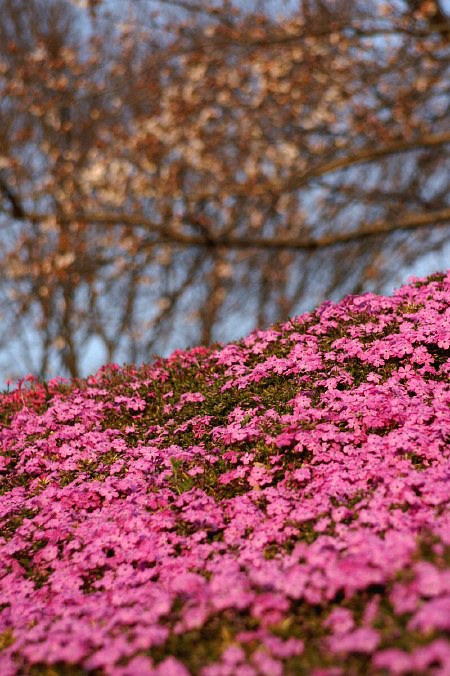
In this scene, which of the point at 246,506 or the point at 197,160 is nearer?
the point at 246,506

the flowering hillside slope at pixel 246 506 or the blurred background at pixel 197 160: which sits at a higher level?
the blurred background at pixel 197 160

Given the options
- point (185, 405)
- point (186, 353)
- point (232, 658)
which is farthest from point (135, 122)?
point (232, 658)

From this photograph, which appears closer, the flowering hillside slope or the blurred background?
the flowering hillside slope

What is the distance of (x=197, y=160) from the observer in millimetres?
19391

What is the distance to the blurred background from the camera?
15797mm

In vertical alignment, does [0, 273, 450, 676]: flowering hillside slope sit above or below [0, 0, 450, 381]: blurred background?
below

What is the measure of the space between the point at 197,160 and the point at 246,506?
1556 cm

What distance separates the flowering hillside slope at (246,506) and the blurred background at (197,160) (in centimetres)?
791

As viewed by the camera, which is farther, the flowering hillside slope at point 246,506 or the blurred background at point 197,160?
the blurred background at point 197,160

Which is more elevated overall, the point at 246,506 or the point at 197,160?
the point at 197,160

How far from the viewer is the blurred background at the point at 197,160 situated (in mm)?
15797

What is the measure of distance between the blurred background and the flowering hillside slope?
7915 mm

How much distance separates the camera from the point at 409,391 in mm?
6062

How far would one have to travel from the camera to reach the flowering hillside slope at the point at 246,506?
11.5 feet
